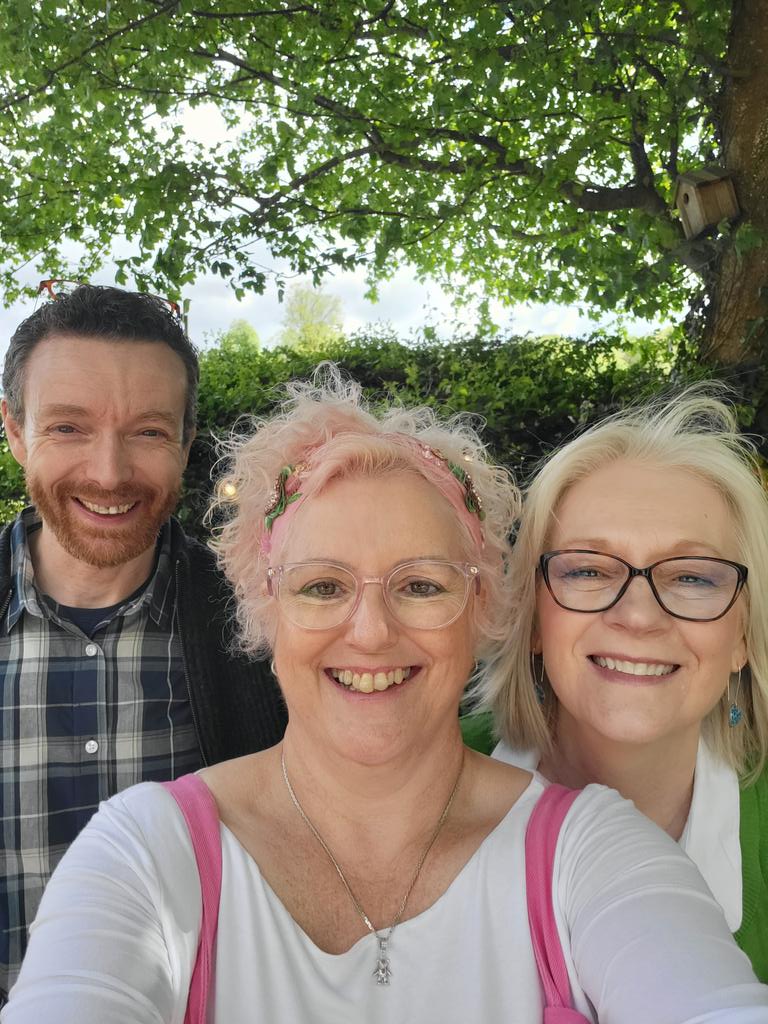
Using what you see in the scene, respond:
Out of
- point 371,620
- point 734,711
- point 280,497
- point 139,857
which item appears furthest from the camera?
point 734,711

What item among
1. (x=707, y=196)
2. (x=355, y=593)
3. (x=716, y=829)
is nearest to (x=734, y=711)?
(x=716, y=829)

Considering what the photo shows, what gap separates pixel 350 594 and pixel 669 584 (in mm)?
889

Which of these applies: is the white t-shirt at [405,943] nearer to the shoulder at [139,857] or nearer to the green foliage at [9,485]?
the shoulder at [139,857]

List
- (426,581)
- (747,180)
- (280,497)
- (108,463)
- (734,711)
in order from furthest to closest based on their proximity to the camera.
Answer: (747,180), (108,463), (734,711), (280,497), (426,581)

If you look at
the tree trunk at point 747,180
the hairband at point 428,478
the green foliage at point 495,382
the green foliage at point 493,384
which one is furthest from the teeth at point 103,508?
the tree trunk at point 747,180

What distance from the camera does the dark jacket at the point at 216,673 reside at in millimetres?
2648

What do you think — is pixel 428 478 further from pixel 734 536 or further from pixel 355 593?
pixel 734 536

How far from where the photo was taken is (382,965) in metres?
1.68

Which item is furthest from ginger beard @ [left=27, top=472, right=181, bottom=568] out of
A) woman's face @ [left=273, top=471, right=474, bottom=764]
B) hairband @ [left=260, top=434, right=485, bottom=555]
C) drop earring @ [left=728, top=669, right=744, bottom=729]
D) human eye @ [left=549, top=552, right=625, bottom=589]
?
drop earring @ [left=728, top=669, right=744, bottom=729]

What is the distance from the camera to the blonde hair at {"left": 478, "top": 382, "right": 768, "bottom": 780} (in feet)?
7.50

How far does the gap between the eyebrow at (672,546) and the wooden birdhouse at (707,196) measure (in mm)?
3579

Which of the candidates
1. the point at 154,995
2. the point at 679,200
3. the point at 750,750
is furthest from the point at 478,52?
the point at 154,995

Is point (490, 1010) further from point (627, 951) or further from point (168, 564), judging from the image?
point (168, 564)

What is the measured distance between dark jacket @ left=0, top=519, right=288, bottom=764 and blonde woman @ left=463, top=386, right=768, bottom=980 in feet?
2.65
